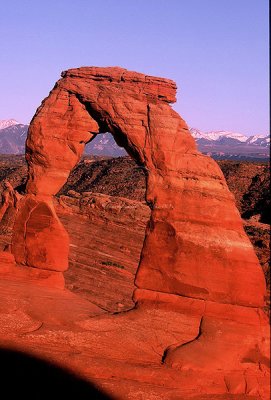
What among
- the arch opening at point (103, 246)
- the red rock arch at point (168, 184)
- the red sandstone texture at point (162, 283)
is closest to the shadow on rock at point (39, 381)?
the red sandstone texture at point (162, 283)

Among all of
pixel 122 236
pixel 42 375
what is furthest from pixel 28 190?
pixel 122 236

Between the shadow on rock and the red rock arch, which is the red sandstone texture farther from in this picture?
the shadow on rock

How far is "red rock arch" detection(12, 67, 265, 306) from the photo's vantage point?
43.2 ft

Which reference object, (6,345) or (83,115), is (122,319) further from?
(83,115)

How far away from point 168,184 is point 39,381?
5858 mm

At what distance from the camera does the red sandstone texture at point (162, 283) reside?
37.7ft

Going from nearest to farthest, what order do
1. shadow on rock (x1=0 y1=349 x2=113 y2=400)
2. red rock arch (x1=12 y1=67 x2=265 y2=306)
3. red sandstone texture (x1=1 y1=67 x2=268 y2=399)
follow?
1. shadow on rock (x1=0 y1=349 x2=113 y2=400)
2. red sandstone texture (x1=1 y1=67 x2=268 y2=399)
3. red rock arch (x1=12 y1=67 x2=265 y2=306)

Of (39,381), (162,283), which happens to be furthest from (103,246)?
(39,381)

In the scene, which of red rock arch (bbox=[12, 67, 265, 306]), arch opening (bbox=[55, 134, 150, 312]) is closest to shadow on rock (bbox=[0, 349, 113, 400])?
red rock arch (bbox=[12, 67, 265, 306])

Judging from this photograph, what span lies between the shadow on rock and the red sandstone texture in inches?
14.7

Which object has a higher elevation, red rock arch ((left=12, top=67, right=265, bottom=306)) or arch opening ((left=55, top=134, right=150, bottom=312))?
red rock arch ((left=12, top=67, right=265, bottom=306))

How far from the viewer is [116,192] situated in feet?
200

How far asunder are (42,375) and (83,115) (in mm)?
8179

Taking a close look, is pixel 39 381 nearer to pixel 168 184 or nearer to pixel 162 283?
pixel 162 283
